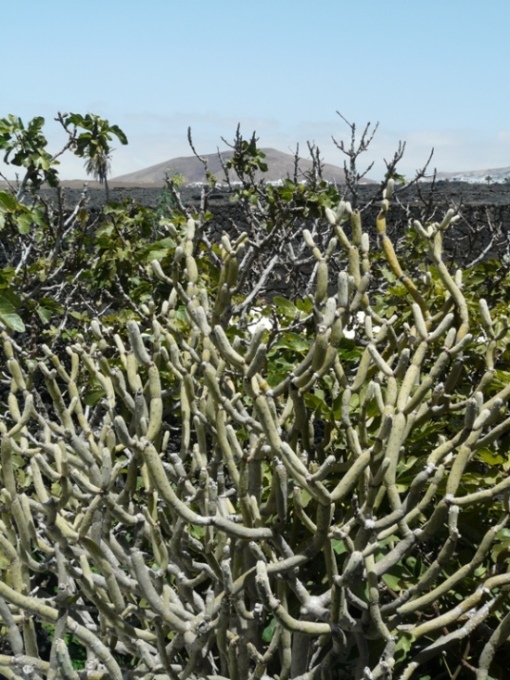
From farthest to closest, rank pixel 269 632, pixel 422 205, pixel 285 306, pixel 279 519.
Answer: pixel 422 205 → pixel 285 306 → pixel 269 632 → pixel 279 519

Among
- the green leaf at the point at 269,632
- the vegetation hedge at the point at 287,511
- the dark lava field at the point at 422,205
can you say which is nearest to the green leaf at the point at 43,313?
the vegetation hedge at the point at 287,511

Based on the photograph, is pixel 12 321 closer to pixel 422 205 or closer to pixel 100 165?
pixel 100 165

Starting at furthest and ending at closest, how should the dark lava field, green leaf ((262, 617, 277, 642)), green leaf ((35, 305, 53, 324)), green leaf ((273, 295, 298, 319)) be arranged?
1. the dark lava field
2. green leaf ((35, 305, 53, 324))
3. green leaf ((273, 295, 298, 319))
4. green leaf ((262, 617, 277, 642))

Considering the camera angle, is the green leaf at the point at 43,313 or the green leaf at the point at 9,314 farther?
the green leaf at the point at 43,313

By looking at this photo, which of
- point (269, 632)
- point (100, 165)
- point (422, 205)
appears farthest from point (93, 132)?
point (422, 205)

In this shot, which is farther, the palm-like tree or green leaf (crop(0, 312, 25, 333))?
the palm-like tree


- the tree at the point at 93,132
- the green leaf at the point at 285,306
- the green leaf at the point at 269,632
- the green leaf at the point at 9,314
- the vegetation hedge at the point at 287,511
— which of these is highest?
the tree at the point at 93,132

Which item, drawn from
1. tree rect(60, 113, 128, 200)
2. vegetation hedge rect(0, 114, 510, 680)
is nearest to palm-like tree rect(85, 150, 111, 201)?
tree rect(60, 113, 128, 200)

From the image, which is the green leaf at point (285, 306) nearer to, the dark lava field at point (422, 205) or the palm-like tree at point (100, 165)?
the palm-like tree at point (100, 165)

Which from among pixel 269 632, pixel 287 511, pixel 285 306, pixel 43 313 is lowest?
pixel 269 632

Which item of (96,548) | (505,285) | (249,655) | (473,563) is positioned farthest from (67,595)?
(505,285)

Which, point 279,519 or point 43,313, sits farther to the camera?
point 43,313

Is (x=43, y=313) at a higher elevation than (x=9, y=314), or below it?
below

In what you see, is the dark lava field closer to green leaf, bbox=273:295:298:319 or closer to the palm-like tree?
the palm-like tree
